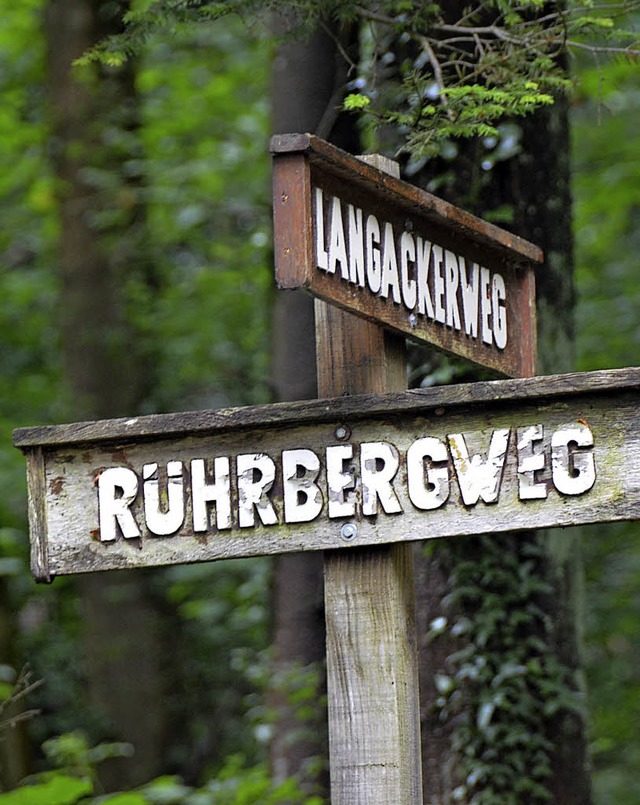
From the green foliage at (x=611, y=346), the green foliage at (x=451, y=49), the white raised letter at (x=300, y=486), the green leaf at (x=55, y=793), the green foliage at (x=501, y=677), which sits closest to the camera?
the white raised letter at (x=300, y=486)

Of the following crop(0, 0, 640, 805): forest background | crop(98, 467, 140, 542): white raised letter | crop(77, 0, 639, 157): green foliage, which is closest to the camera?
crop(98, 467, 140, 542): white raised letter

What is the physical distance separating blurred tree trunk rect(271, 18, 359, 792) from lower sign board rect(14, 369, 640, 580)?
3.16 m

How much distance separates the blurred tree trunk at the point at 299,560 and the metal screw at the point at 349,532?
326cm

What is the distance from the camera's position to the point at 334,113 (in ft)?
18.6

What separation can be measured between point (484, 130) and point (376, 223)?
Answer: 0.91m

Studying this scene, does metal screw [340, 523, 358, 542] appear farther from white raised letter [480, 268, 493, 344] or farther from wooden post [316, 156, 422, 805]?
white raised letter [480, 268, 493, 344]

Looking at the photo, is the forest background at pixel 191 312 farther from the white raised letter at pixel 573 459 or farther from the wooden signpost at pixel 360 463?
the white raised letter at pixel 573 459

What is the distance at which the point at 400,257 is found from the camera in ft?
9.39

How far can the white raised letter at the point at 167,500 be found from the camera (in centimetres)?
286

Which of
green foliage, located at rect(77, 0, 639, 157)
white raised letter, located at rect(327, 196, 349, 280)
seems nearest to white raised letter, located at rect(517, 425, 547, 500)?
white raised letter, located at rect(327, 196, 349, 280)

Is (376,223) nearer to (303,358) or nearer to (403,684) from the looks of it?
(403,684)

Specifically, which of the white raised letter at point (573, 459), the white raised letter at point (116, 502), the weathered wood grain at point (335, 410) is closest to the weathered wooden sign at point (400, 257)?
the weathered wood grain at point (335, 410)

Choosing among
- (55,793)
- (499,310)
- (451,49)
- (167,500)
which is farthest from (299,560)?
(167,500)

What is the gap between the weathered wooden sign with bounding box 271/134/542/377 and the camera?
2578mm
